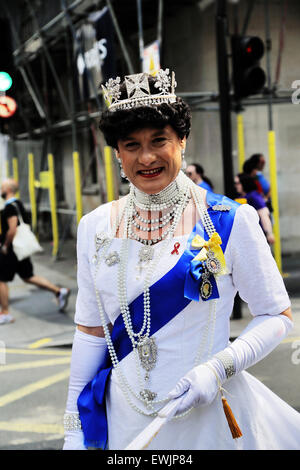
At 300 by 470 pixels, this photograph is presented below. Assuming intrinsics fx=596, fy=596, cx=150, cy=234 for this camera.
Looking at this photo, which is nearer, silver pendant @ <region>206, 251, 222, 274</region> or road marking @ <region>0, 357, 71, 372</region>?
silver pendant @ <region>206, 251, 222, 274</region>

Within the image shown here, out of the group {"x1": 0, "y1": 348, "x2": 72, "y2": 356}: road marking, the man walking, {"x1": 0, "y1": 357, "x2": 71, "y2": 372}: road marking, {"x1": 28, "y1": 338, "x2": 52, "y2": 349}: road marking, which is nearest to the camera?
{"x1": 0, "y1": 357, "x2": 71, "y2": 372}: road marking

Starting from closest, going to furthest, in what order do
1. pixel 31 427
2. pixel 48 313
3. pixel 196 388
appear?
pixel 196 388
pixel 31 427
pixel 48 313

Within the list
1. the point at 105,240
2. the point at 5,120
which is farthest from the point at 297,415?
the point at 5,120

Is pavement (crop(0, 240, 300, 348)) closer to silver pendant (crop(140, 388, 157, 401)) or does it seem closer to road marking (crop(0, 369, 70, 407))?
road marking (crop(0, 369, 70, 407))

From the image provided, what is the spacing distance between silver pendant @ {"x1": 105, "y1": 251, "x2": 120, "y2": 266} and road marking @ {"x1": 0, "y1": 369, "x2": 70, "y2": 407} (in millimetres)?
3129

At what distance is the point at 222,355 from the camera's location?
157cm

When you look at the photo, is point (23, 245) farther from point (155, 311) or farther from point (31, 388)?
point (155, 311)

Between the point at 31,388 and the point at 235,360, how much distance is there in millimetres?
3540

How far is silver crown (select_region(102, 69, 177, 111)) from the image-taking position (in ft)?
5.48

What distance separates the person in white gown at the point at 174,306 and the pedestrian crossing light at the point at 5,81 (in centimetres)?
432

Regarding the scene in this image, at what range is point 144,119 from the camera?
1.63 metres

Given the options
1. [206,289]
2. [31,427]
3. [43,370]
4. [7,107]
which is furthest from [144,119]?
[7,107]

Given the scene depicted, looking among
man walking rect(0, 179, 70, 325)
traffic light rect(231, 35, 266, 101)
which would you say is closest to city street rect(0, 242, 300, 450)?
man walking rect(0, 179, 70, 325)

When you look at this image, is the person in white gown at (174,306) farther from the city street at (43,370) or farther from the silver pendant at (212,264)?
the city street at (43,370)
